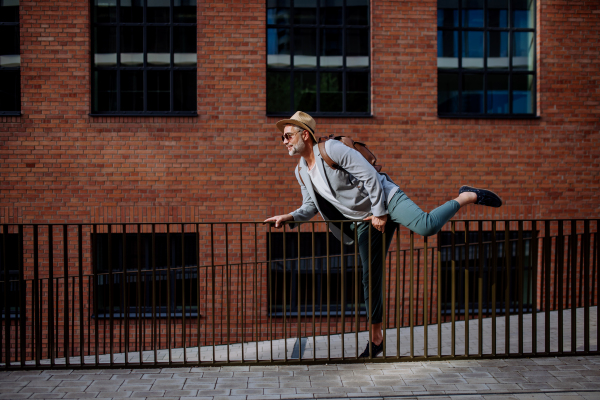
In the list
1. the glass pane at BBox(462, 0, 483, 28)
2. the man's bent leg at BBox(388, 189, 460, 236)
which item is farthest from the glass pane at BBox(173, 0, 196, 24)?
the man's bent leg at BBox(388, 189, 460, 236)

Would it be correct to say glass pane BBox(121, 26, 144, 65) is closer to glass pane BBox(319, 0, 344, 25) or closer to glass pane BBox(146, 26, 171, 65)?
glass pane BBox(146, 26, 171, 65)

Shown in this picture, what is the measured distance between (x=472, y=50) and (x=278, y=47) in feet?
11.3

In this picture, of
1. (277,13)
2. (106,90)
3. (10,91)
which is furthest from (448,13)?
(10,91)

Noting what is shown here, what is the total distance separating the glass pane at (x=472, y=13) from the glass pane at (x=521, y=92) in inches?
46.6

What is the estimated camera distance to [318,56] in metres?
8.82

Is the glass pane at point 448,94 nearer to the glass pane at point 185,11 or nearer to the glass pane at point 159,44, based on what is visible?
the glass pane at point 185,11

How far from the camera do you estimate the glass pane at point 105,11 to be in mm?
8641

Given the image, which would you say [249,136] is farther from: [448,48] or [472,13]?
[472,13]

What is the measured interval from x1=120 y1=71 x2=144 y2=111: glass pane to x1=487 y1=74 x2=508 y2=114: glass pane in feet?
19.9

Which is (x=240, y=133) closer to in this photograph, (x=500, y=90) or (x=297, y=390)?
(x=500, y=90)

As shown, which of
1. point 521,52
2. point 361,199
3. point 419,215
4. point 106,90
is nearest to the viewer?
point 419,215

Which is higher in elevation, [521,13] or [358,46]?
[521,13]

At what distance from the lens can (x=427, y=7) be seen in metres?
8.54

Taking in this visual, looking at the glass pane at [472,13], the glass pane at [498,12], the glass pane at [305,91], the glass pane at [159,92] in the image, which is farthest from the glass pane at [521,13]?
the glass pane at [159,92]
